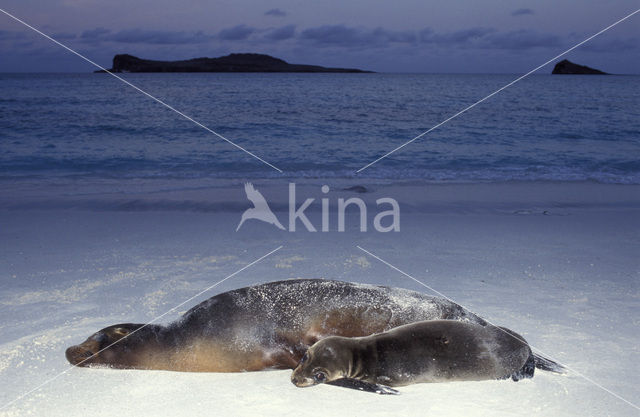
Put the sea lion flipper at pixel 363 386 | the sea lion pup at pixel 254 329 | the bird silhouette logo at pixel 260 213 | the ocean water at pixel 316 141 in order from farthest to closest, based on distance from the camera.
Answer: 1. the ocean water at pixel 316 141
2. the bird silhouette logo at pixel 260 213
3. the sea lion pup at pixel 254 329
4. the sea lion flipper at pixel 363 386

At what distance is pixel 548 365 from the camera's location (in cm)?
326

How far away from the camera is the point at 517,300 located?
4.43m

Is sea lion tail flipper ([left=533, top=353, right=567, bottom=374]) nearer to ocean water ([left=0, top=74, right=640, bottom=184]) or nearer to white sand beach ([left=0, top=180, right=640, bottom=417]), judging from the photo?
white sand beach ([left=0, top=180, right=640, bottom=417])

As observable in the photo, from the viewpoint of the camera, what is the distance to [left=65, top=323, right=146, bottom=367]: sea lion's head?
10.5 ft

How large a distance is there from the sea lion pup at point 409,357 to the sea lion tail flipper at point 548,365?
1.05 feet

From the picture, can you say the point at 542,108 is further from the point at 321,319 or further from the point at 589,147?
the point at 321,319

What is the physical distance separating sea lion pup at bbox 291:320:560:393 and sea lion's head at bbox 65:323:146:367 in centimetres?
101

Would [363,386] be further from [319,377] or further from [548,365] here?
[548,365]

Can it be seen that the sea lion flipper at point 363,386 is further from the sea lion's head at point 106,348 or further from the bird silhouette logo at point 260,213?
the bird silhouette logo at point 260,213

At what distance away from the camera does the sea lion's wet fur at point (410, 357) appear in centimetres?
288

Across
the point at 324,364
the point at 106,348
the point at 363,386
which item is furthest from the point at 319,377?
the point at 106,348
